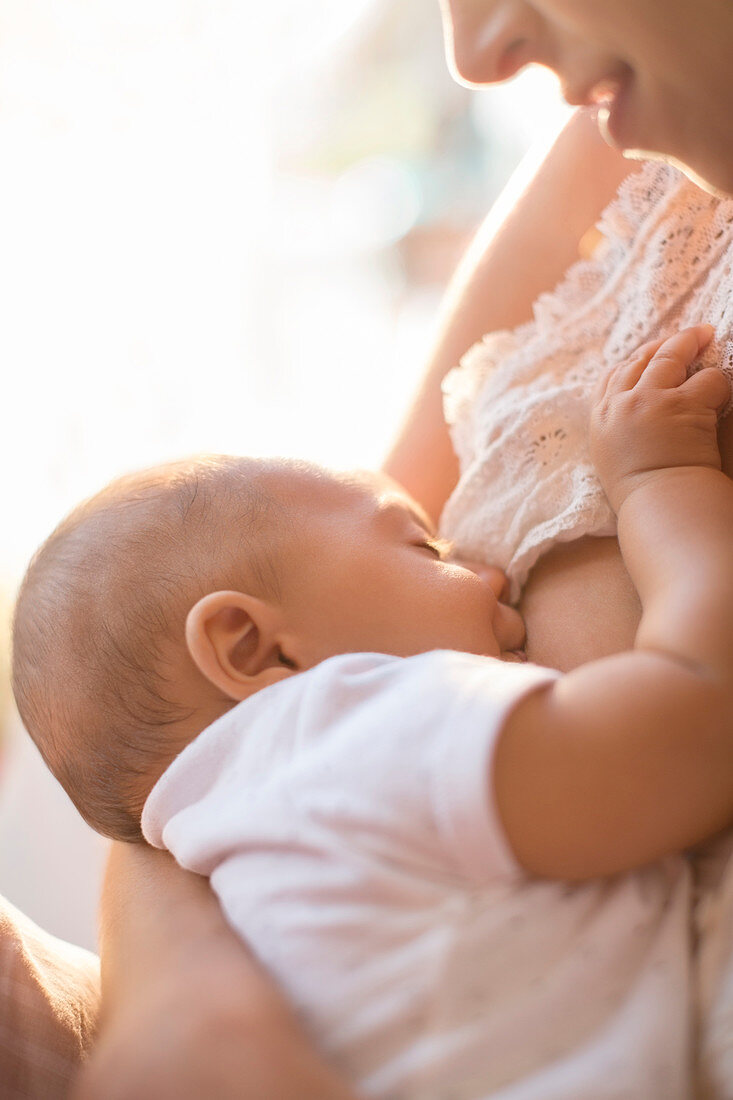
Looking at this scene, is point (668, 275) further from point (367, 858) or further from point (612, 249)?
point (367, 858)

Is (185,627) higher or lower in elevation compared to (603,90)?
lower

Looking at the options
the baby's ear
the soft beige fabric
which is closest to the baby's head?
the baby's ear

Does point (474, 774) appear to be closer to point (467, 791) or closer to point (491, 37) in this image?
point (467, 791)

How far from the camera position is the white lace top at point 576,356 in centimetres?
92

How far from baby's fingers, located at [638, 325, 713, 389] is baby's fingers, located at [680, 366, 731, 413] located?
16mm

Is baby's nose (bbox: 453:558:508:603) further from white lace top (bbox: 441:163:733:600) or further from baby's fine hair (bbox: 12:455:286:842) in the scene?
baby's fine hair (bbox: 12:455:286:842)

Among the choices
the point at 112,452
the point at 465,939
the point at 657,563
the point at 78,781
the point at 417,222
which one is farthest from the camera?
the point at 417,222

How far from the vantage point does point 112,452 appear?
11.4 ft

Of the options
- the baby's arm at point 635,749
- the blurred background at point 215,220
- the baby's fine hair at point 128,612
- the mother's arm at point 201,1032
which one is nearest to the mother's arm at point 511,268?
the baby's fine hair at point 128,612

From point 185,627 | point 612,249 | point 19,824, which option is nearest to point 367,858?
point 185,627

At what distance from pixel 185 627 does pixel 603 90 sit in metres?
→ 0.62

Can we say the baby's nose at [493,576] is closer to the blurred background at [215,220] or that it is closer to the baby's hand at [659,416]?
the baby's hand at [659,416]

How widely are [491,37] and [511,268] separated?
13.6 inches

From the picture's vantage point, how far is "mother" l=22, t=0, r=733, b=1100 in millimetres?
630
